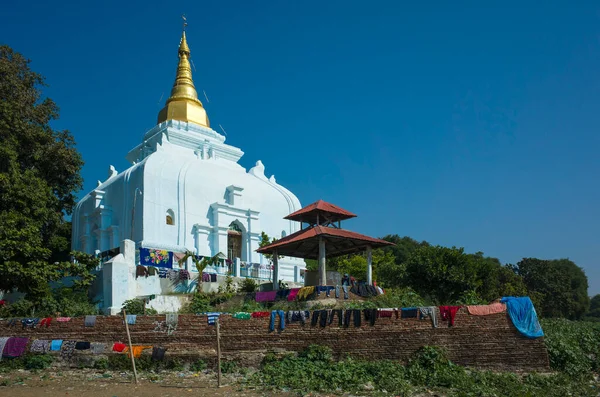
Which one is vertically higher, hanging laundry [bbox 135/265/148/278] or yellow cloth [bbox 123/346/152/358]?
hanging laundry [bbox 135/265/148/278]

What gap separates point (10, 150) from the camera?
77.6 ft

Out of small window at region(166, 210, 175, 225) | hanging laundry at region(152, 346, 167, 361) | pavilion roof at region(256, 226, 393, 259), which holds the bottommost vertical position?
Answer: hanging laundry at region(152, 346, 167, 361)

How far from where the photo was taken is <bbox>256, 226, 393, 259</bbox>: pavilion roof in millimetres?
19547

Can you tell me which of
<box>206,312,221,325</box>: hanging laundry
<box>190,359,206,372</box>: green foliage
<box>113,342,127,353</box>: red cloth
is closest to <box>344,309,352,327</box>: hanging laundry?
<box>206,312,221,325</box>: hanging laundry

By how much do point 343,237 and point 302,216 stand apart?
204cm

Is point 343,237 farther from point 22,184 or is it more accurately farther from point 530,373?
point 22,184

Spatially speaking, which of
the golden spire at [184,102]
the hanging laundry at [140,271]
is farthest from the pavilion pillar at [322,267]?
the golden spire at [184,102]

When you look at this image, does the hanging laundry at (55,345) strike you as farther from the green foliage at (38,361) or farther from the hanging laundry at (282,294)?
the hanging laundry at (282,294)

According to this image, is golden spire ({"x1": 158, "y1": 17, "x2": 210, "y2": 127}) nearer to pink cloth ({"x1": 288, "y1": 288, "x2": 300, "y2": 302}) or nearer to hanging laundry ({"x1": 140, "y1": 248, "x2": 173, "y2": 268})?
hanging laundry ({"x1": 140, "y1": 248, "x2": 173, "y2": 268})

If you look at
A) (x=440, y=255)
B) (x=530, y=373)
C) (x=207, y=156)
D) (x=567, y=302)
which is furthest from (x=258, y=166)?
(x=567, y=302)

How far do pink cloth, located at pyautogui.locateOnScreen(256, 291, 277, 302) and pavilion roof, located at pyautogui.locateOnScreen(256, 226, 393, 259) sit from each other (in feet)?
5.98

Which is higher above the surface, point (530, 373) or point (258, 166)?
point (258, 166)

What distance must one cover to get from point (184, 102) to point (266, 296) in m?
19.4

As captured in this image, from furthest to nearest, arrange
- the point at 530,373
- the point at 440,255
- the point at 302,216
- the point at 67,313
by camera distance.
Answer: the point at 440,255
the point at 302,216
the point at 67,313
the point at 530,373
